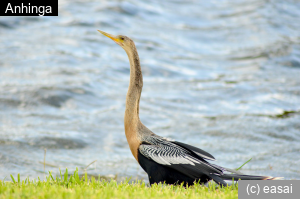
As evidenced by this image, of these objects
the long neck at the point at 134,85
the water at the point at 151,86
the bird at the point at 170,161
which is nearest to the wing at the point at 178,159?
the bird at the point at 170,161

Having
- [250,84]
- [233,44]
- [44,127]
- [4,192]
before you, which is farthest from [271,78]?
[4,192]

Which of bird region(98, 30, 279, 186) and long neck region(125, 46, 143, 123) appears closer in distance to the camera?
bird region(98, 30, 279, 186)

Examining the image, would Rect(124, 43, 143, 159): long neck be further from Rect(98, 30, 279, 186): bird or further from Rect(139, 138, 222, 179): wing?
Rect(139, 138, 222, 179): wing

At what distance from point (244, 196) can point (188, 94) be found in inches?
340

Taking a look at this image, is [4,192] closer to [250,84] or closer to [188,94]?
[188,94]

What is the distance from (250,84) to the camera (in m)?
12.9

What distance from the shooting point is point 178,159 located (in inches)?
183

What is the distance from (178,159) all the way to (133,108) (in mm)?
980

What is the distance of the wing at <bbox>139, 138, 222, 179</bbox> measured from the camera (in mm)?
4566

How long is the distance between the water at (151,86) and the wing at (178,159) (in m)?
2.79

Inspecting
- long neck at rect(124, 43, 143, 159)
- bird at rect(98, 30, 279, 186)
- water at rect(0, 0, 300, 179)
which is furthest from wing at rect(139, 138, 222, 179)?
water at rect(0, 0, 300, 179)

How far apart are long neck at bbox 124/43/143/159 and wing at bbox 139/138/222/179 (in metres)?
0.19

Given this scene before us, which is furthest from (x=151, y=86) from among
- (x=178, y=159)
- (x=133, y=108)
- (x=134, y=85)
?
(x=178, y=159)

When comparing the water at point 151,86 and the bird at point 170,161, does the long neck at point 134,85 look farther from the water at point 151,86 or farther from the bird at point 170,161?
the water at point 151,86
